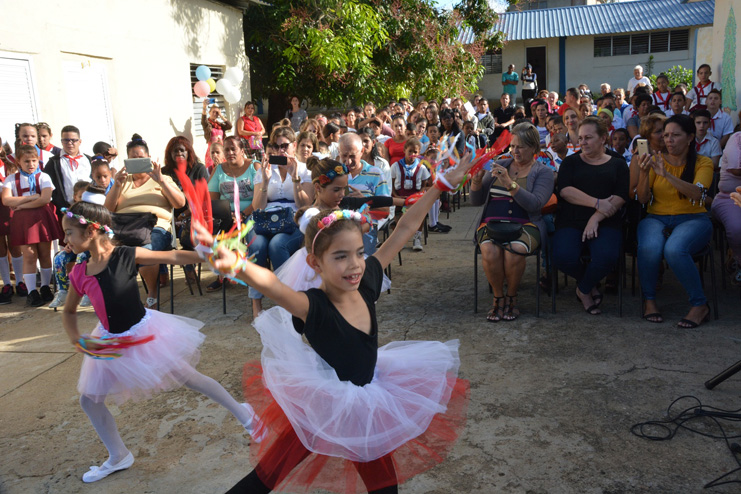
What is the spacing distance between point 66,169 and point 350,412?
20.0ft

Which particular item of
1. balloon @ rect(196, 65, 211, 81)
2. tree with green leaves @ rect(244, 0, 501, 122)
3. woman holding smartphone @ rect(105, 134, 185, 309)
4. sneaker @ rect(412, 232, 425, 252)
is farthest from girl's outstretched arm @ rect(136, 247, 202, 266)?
tree with green leaves @ rect(244, 0, 501, 122)

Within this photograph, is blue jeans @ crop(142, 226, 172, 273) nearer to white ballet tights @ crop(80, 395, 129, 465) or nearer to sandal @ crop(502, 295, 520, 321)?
white ballet tights @ crop(80, 395, 129, 465)

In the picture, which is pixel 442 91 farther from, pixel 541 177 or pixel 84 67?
pixel 541 177

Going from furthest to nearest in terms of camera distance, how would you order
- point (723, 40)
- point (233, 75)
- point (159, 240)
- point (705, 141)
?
1. point (233, 75)
2. point (723, 40)
3. point (705, 141)
4. point (159, 240)

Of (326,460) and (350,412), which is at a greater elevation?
(350,412)

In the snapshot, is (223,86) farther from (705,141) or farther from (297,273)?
(705,141)

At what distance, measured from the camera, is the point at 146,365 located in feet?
10.9

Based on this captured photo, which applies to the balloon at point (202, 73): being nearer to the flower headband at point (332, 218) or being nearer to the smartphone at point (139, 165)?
the smartphone at point (139, 165)

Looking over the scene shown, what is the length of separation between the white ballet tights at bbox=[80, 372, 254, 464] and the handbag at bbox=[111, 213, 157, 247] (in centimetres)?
313

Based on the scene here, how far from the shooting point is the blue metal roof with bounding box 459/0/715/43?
27.3 metres

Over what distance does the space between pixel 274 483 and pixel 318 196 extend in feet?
9.06

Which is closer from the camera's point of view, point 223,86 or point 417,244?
point 417,244

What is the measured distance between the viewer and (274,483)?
246 cm

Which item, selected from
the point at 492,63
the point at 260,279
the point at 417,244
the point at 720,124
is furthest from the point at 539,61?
the point at 260,279
